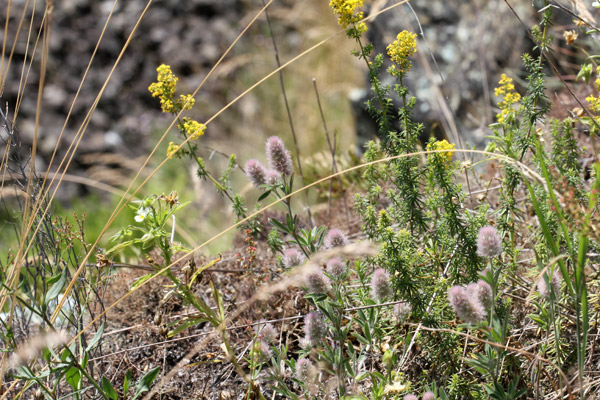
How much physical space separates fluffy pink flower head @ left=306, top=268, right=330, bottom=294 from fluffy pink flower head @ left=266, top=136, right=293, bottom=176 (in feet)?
1.14

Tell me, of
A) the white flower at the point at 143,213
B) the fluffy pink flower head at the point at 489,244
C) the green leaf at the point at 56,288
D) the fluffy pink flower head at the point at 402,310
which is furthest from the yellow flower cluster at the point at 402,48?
the green leaf at the point at 56,288

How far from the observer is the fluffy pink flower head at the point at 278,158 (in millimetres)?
1760

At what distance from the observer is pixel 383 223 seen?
1666 millimetres

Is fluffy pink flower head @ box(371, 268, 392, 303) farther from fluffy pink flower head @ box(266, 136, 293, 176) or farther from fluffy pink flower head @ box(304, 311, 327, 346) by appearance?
fluffy pink flower head @ box(266, 136, 293, 176)

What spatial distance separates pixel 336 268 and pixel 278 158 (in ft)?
1.24

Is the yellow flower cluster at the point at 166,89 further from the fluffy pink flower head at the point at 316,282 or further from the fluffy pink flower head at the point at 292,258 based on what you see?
the fluffy pink flower head at the point at 316,282

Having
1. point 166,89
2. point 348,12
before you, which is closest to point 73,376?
point 166,89

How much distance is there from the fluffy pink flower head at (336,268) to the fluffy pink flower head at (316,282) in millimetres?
28

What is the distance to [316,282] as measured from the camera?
156 centimetres

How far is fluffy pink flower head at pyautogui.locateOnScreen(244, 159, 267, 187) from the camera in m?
1.82

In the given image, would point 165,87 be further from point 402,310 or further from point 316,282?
point 402,310

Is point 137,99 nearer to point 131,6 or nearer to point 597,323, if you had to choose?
point 131,6

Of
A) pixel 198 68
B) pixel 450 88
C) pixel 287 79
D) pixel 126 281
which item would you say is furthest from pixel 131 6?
pixel 126 281

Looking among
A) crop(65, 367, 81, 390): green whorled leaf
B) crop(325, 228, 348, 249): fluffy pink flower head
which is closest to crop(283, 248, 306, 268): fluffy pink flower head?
crop(325, 228, 348, 249): fluffy pink flower head
